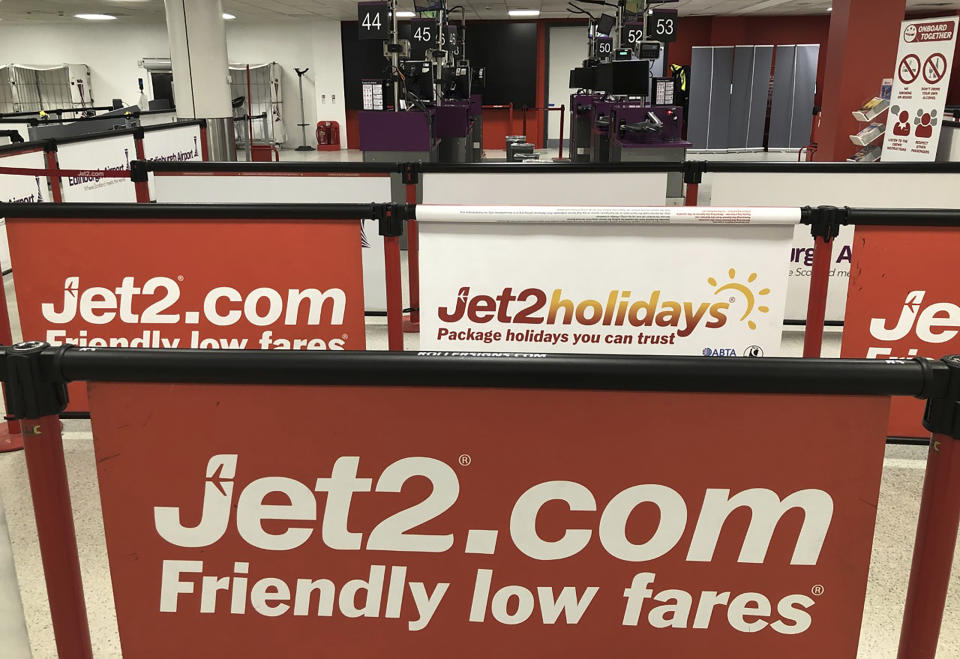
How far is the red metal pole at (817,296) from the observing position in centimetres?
296

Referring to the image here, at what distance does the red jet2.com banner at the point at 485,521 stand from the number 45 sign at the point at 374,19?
744 cm

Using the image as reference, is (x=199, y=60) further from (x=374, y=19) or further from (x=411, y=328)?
(x=411, y=328)

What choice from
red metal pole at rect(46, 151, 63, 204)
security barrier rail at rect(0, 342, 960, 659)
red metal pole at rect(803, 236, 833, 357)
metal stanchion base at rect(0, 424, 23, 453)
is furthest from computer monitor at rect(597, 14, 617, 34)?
security barrier rail at rect(0, 342, 960, 659)

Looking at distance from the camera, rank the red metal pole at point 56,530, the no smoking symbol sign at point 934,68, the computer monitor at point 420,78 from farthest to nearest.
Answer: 1. the computer monitor at point 420,78
2. the no smoking symbol sign at point 934,68
3. the red metal pole at point 56,530

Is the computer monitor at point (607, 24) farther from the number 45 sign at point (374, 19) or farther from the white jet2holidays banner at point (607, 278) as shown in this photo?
the white jet2holidays banner at point (607, 278)

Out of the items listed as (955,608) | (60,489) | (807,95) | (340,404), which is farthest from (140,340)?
(807,95)

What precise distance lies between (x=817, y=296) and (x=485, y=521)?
2181 millimetres

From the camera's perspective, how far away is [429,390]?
50.1 inches

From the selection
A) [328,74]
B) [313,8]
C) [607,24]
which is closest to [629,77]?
[607,24]

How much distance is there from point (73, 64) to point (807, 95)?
60.8 feet

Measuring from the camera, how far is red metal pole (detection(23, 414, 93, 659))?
1.29 metres

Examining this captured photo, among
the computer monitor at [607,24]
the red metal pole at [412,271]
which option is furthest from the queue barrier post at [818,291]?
the computer monitor at [607,24]

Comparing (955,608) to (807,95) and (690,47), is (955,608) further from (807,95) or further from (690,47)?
(690,47)

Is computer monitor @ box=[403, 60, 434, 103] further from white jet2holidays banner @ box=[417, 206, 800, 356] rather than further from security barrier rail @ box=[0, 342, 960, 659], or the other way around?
security barrier rail @ box=[0, 342, 960, 659]
